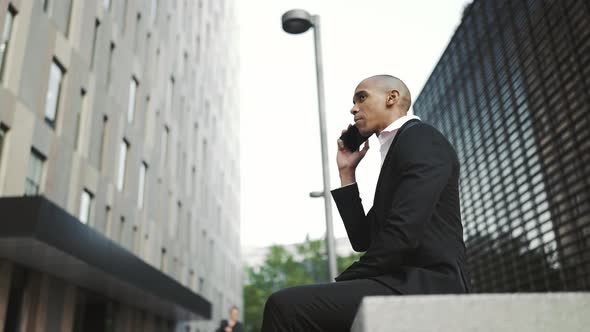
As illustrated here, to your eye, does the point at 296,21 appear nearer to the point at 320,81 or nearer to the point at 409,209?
the point at 320,81

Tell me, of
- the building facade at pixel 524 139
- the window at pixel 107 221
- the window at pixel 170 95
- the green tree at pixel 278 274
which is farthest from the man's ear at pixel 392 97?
the green tree at pixel 278 274

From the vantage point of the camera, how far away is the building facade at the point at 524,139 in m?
13.9

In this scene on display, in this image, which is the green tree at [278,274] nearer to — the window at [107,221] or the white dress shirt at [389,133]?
the window at [107,221]

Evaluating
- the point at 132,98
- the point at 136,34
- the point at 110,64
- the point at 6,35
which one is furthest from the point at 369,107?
the point at 136,34

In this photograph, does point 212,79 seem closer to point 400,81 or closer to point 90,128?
point 90,128

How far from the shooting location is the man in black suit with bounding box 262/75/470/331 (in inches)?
71.2

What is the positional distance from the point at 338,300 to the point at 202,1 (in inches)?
1492

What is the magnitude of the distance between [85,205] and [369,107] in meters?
16.1

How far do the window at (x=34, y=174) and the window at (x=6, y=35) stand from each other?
2327mm

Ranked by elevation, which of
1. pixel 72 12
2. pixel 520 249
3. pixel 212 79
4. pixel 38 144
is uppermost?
pixel 212 79

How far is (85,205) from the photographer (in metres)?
16.8

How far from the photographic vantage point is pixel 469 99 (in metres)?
21.0

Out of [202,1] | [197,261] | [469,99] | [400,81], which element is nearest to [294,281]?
[197,261]

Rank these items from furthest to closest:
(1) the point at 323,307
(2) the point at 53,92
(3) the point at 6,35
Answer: (2) the point at 53,92 → (3) the point at 6,35 → (1) the point at 323,307
